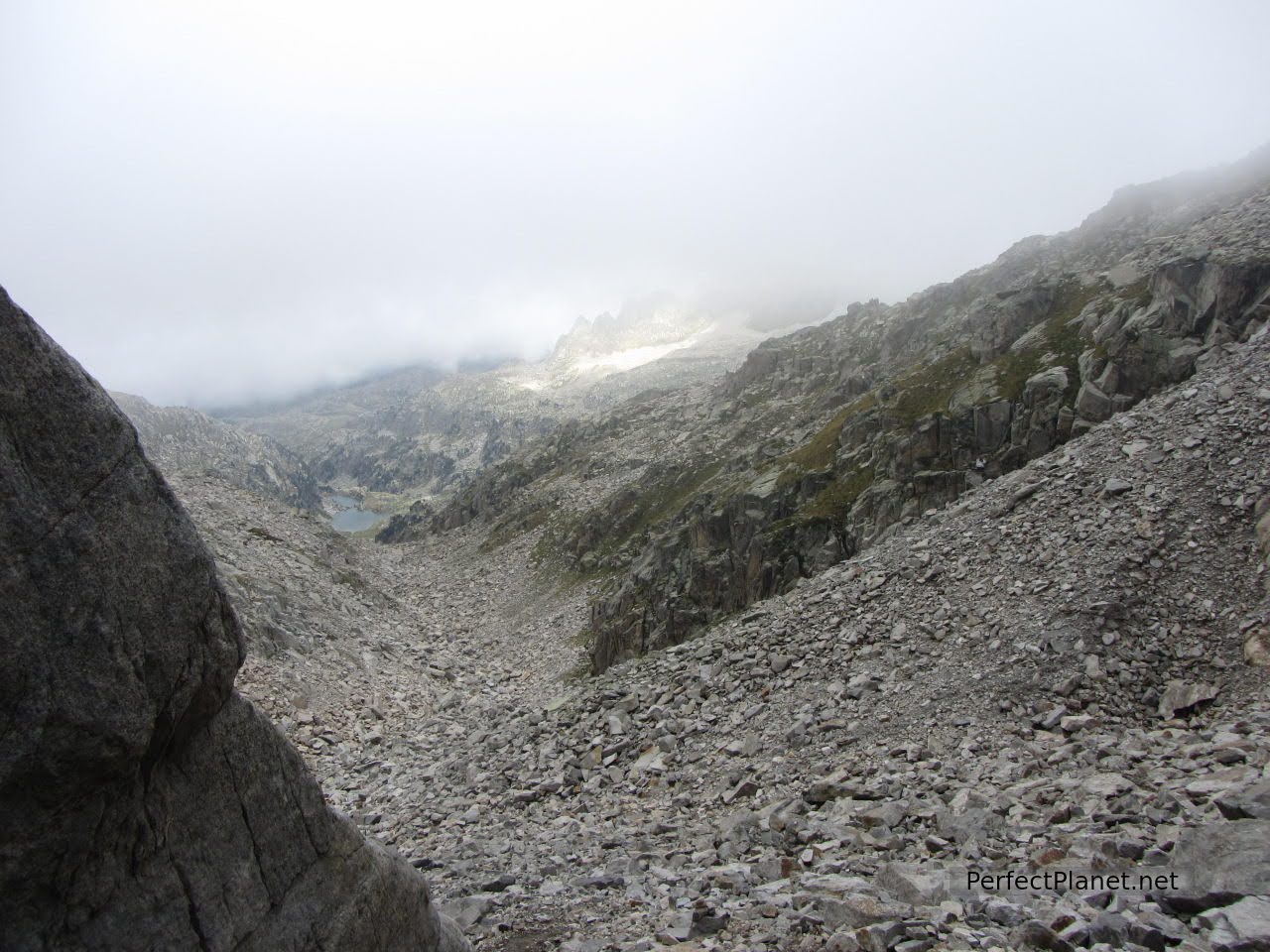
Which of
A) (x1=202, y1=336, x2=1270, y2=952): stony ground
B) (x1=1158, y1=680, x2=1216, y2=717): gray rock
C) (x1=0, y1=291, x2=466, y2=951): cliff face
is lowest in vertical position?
(x1=1158, y1=680, x2=1216, y2=717): gray rock

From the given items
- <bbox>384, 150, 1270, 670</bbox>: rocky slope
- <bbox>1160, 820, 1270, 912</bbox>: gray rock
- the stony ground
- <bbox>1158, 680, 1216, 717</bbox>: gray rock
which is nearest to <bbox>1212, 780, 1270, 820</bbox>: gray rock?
the stony ground

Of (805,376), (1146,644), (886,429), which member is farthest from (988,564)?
(805,376)

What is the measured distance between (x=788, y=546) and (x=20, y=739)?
3506 cm

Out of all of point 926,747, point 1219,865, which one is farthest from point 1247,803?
point 926,747

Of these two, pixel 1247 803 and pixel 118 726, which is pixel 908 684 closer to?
pixel 1247 803

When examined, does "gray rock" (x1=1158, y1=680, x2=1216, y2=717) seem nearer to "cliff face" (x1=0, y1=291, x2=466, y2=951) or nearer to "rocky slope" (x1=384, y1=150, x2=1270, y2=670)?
"rocky slope" (x1=384, y1=150, x2=1270, y2=670)

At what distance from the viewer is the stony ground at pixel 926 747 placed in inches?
441

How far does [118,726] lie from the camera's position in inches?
273

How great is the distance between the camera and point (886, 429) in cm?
4519

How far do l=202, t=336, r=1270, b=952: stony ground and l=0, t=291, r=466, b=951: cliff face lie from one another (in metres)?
6.21

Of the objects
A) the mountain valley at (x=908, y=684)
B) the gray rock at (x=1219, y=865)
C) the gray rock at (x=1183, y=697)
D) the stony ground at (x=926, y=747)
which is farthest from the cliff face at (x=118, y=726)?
the gray rock at (x=1183, y=697)

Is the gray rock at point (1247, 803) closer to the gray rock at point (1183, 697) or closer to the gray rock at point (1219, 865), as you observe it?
the gray rock at point (1219, 865)

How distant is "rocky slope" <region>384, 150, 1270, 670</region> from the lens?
34594 millimetres

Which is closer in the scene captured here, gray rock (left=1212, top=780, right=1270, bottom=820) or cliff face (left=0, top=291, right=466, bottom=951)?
cliff face (left=0, top=291, right=466, bottom=951)
